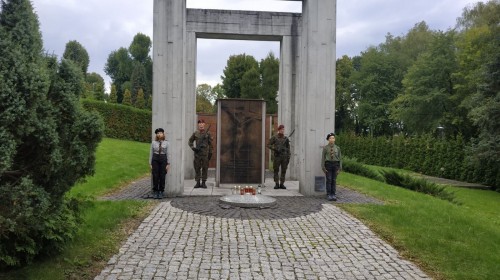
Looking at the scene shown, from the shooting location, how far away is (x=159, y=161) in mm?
11117

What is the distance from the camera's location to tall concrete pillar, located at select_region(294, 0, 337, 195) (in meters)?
12.2

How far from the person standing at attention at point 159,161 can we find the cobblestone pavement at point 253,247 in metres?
1.35

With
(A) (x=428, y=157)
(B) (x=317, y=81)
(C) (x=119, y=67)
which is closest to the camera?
(B) (x=317, y=81)

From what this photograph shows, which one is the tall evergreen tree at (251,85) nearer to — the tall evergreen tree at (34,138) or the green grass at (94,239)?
the green grass at (94,239)

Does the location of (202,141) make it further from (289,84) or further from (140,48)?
(140,48)

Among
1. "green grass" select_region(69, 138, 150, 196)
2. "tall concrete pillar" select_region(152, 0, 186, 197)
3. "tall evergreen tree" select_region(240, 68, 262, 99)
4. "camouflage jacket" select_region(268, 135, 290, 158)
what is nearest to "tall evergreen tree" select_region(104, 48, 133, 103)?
"tall evergreen tree" select_region(240, 68, 262, 99)

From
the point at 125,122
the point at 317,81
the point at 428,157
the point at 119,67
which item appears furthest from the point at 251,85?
the point at 317,81

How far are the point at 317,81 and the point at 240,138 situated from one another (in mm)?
3136

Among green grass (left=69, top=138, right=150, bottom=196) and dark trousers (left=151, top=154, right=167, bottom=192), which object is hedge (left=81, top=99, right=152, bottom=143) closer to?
green grass (left=69, top=138, right=150, bottom=196)

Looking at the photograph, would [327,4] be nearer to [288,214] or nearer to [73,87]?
[288,214]

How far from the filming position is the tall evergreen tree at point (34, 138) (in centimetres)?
423

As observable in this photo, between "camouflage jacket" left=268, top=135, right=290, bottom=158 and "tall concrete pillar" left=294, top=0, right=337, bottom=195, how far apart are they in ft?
5.48

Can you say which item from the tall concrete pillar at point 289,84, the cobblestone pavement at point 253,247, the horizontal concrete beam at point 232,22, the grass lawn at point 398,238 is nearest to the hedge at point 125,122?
the horizontal concrete beam at point 232,22

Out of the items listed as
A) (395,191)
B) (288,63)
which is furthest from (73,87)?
(288,63)
